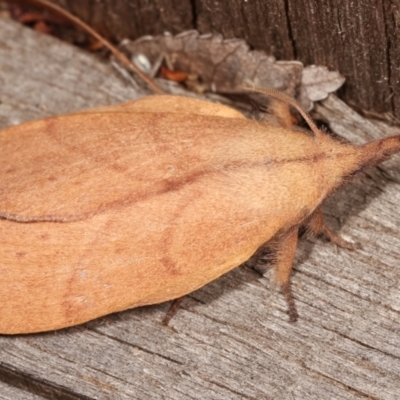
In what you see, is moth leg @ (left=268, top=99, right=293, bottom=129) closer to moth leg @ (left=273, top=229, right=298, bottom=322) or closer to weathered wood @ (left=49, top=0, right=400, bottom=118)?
weathered wood @ (left=49, top=0, right=400, bottom=118)

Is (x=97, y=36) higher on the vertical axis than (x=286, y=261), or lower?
higher

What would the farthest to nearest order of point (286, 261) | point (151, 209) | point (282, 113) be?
1. point (282, 113)
2. point (286, 261)
3. point (151, 209)

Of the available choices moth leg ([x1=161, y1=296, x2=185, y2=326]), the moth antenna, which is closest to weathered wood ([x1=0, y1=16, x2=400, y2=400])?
moth leg ([x1=161, y1=296, x2=185, y2=326])

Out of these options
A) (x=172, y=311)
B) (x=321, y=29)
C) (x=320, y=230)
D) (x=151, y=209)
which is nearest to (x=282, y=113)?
(x=321, y=29)

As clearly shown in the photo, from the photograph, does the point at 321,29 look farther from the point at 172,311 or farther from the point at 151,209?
the point at 172,311

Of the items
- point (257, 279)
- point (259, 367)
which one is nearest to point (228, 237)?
point (257, 279)

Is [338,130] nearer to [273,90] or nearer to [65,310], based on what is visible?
[273,90]

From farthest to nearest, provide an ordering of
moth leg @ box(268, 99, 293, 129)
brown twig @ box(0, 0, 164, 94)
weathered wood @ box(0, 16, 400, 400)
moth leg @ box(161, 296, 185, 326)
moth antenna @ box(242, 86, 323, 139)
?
brown twig @ box(0, 0, 164, 94) < moth leg @ box(268, 99, 293, 129) < moth antenna @ box(242, 86, 323, 139) < moth leg @ box(161, 296, 185, 326) < weathered wood @ box(0, 16, 400, 400)
